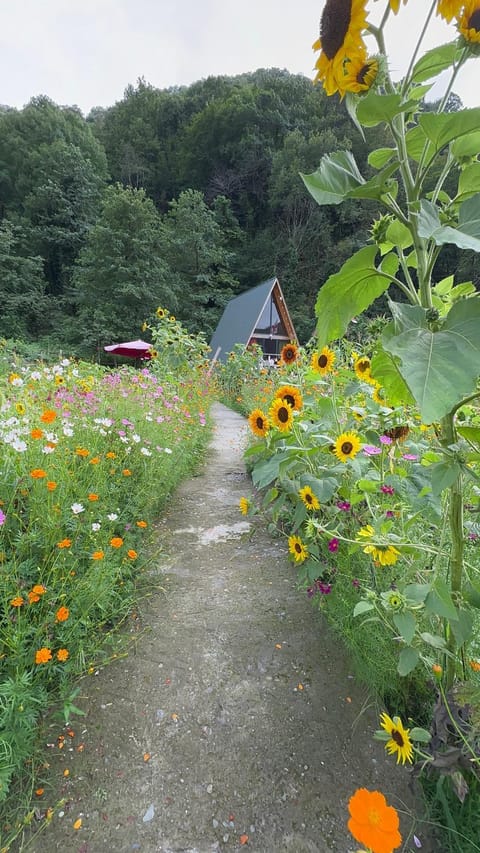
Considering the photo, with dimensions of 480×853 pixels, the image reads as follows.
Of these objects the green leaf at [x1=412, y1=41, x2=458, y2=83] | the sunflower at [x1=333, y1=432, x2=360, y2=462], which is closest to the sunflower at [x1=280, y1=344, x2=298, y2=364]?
the sunflower at [x1=333, y1=432, x2=360, y2=462]

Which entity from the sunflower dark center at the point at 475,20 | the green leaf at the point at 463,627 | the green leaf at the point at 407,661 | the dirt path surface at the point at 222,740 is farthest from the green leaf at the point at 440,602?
the sunflower dark center at the point at 475,20

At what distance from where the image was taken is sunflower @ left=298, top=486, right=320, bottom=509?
1.16 m

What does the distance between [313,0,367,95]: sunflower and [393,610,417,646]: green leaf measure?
1033 millimetres

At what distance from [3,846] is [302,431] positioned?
52.3 inches

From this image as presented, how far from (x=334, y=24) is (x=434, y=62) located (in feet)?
0.57

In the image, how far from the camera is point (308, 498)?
1.19 meters

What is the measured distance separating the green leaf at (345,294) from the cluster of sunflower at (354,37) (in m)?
0.27

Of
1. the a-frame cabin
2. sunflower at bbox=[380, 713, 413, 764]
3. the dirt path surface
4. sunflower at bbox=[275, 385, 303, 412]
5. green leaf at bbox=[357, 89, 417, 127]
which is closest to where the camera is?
green leaf at bbox=[357, 89, 417, 127]

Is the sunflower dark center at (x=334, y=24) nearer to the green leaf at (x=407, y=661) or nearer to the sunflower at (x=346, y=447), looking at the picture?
the sunflower at (x=346, y=447)

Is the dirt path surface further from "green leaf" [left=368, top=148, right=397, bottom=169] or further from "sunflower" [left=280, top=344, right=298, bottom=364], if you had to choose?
"green leaf" [left=368, top=148, right=397, bottom=169]

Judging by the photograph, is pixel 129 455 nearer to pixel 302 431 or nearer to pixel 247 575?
pixel 247 575

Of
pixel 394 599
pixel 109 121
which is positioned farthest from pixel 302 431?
pixel 109 121

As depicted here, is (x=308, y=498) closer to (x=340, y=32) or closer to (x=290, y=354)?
(x=290, y=354)

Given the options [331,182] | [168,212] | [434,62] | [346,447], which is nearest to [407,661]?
[346,447]
